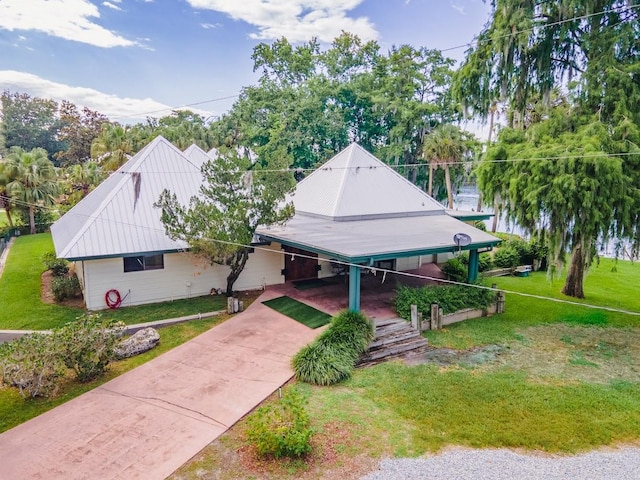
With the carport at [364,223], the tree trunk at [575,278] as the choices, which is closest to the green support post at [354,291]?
the carport at [364,223]

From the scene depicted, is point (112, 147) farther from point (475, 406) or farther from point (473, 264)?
point (475, 406)

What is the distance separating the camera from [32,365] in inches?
315

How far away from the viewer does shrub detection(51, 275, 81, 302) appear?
14.2 meters

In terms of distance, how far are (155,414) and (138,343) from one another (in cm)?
337

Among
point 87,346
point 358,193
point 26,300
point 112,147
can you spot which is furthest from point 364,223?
point 112,147

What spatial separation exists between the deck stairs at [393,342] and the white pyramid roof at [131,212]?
732 cm

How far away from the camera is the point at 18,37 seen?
1222 cm

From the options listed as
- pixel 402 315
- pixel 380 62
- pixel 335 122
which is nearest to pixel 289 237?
pixel 402 315

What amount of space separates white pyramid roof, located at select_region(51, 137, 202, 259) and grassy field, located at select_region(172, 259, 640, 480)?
794 cm

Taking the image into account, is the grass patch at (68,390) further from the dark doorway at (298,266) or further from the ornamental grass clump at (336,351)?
the dark doorway at (298,266)

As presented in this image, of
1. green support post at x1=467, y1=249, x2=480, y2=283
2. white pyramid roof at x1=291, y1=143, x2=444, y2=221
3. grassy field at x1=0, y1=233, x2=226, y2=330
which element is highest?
white pyramid roof at x1=291, y1=143, x2=444, y2=221

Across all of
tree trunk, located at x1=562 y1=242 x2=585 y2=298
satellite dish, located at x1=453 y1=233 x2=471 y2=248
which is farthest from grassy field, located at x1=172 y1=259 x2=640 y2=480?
tree trunk, located at x1=562 y1=242 x2=585 y2=298

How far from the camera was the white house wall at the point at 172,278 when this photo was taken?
1316 centimetres

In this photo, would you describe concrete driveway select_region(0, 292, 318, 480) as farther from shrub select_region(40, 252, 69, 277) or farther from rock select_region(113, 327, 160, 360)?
shrub select_region(40, 252, 69, 277)
